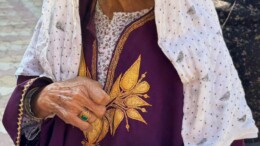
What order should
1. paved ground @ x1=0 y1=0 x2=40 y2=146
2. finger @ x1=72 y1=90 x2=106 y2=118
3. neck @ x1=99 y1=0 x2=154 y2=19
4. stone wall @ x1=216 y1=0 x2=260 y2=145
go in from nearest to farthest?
finger @ x1=72 y1=90 x2=106 y2=118
neck @ x1=99 y1=0 x2=154 y2=19
stone wall @ x1=216 y1=0 x2=260 y2=145
paved ground @ x1=0 y1=0 x2=40 y2=146

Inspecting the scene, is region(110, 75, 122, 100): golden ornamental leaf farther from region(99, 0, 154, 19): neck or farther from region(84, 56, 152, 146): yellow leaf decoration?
region(99, 0, 154, 19): neck

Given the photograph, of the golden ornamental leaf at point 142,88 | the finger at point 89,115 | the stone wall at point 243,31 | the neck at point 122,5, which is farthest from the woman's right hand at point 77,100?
the stone wall at point 243,31

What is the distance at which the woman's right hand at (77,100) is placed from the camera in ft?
4.55

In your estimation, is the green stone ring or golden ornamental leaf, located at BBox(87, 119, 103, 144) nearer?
the green stone ring

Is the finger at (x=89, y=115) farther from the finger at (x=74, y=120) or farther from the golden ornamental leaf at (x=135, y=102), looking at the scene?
the golden ornamental leaf at (x=135, y=102)

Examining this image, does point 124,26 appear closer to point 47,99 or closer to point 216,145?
point 47,99

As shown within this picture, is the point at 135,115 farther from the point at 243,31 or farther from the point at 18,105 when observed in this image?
the point at 243,31

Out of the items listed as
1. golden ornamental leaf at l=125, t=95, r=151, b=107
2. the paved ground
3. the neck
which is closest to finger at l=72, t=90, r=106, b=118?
golden ornamental leaf at l=125, t=95, r=151, b=107

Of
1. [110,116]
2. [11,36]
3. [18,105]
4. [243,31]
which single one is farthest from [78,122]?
[11,36]

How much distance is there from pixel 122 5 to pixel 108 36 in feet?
0.31

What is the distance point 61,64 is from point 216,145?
48 cm

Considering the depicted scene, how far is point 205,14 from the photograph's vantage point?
1406 mm

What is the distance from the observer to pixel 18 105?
5.20 ft

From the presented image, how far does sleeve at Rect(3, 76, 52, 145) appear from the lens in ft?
5.13
